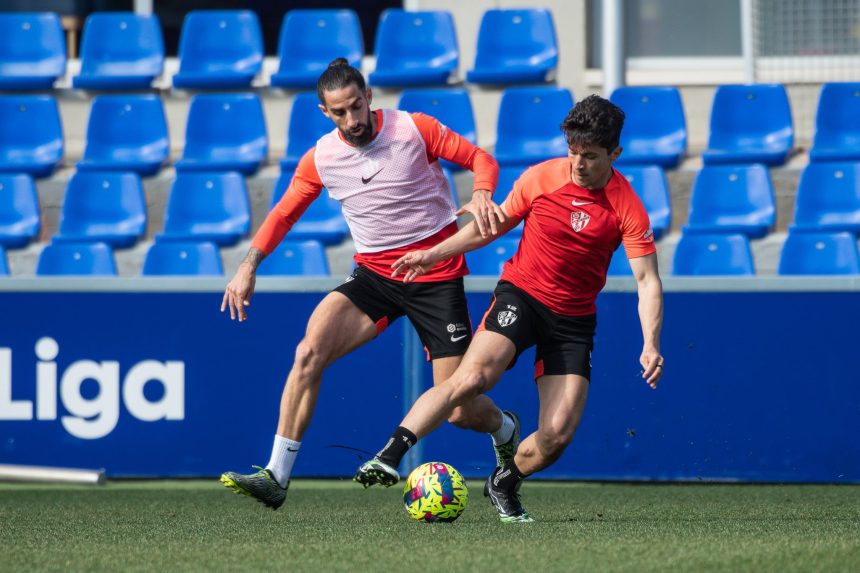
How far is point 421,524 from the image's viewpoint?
5789mm

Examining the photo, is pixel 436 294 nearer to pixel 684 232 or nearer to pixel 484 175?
pixel 484 175

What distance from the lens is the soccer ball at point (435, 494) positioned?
561 cm

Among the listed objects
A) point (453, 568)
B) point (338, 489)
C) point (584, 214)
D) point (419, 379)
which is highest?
point (584, 214)

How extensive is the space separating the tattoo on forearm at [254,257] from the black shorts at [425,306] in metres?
0.38

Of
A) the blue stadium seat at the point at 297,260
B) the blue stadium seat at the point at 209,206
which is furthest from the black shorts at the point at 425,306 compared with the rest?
the blue stadium seat at the point at 209,206

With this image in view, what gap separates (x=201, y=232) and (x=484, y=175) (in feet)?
14.2

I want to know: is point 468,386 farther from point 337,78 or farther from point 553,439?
point 337,78

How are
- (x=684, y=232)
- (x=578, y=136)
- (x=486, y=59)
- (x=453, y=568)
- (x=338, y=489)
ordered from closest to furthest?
1. (x=453, y=568)
2. (x=578, y=136)
3. (x=338, y=489)
4. (x=684, y=232)
5. (x=486, y=59)

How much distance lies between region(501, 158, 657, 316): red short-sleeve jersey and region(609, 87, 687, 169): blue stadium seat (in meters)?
4.53

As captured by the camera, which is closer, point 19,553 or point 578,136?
point 19,553

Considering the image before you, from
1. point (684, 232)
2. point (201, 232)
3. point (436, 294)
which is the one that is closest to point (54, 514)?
point (436, 294)

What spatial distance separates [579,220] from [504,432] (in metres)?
1.16

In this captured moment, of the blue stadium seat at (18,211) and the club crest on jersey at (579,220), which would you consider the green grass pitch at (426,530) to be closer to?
the club crest on jersey at (579,220)

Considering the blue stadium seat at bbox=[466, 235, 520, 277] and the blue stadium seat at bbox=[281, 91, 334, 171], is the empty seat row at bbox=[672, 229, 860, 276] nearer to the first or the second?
the blue stadium seat at bbox=[466, 235, 520, 277]
